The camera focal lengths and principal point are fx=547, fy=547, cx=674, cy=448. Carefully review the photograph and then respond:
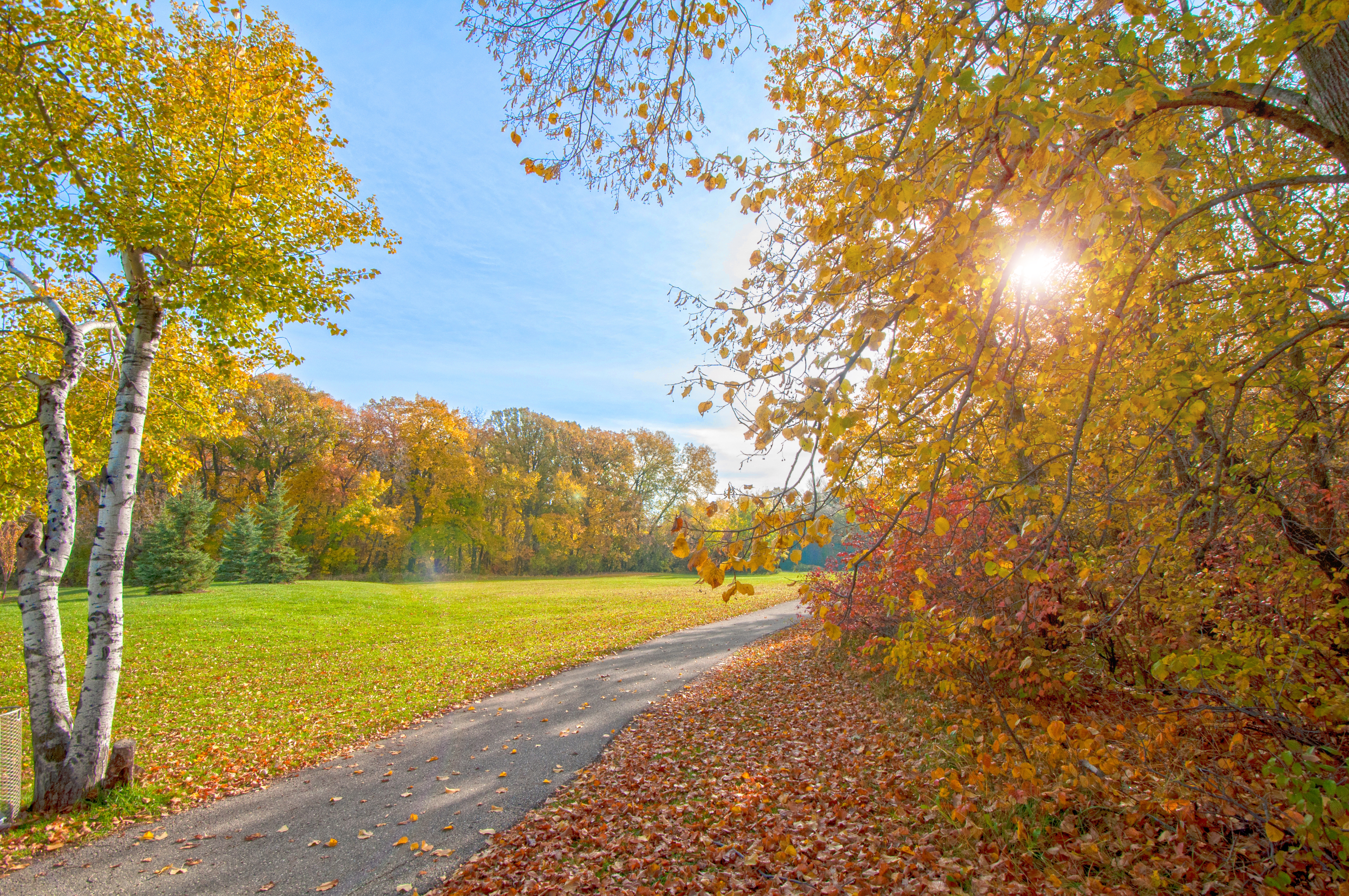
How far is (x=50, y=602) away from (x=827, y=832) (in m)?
7.39

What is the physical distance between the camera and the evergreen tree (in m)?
25.1

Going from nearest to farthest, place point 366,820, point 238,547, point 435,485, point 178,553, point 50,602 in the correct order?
point 366,820, point 50,602, point 178,553, point 238,547, point 435,485

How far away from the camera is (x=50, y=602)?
5.22 metres

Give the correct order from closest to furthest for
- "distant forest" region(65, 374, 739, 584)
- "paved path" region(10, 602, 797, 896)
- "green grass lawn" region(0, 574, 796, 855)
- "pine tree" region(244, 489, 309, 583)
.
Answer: "paved path" region(10, 602, 797, 896) < "green grass lawn" region(0, 574, 796, 855) < "pine tree" region(244, 489, 309, 583) < "distant forest" region(65, 374, 739, 584)

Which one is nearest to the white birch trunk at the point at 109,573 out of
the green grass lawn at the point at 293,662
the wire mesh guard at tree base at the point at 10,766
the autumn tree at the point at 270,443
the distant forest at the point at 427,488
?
the wire mesh guard at tree base at the point at 10,766

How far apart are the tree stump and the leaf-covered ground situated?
13.1 feet

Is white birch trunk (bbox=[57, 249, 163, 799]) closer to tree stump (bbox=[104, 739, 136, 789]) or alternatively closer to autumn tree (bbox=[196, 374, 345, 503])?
tree stump (bbox=[104, 739, 136, 789])

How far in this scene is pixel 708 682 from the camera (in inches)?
378

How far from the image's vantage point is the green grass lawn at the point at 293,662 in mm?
6480

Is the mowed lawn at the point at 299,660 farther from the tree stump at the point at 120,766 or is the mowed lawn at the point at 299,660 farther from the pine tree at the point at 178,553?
the pine tree at the point at 178,553

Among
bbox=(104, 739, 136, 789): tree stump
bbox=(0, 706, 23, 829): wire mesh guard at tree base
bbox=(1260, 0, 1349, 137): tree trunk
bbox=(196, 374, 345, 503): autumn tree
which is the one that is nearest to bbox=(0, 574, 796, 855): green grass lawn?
bbox=(104, 739, 136, 789): tree stump

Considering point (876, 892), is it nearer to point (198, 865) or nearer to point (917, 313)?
point (917, 313)

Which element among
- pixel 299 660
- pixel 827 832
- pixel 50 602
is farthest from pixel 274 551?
pixel 827 832

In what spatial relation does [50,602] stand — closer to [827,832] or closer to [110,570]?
[110,570]
